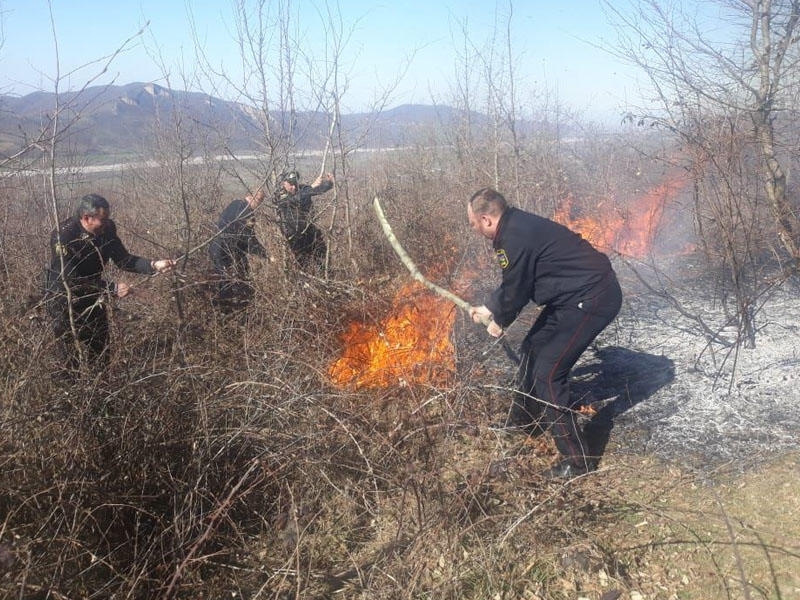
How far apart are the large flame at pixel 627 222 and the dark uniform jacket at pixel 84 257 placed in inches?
267

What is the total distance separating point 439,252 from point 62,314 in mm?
5547

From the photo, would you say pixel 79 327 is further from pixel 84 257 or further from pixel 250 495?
pixel 250 495

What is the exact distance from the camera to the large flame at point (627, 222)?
9.09 meters

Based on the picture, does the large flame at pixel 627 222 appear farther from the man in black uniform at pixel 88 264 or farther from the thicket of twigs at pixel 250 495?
the man in black uniform at pixel 88 264

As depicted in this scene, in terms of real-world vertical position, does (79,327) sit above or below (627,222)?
below

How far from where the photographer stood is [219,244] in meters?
5.45

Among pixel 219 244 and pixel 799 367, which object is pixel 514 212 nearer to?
pixel 799 367

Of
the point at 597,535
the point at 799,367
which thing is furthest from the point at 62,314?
the point at 799,367

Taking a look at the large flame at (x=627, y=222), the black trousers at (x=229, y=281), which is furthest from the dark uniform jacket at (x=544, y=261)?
the large flame at (x=627, y=222)

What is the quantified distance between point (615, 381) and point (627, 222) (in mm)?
5378

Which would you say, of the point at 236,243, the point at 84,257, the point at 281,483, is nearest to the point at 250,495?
the point at 281,483

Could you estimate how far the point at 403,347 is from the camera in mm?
4820

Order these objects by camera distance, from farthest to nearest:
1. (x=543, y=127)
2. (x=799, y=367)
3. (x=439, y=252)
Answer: (x=543, y=127)
(x=439, y=252)
(x=799, y=367)

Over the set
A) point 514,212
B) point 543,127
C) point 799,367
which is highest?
point 543,127
